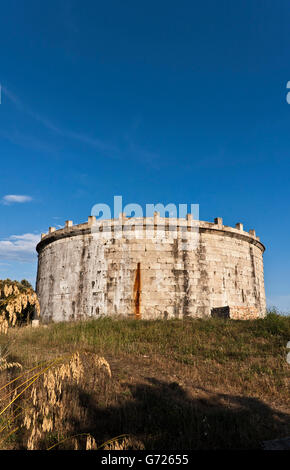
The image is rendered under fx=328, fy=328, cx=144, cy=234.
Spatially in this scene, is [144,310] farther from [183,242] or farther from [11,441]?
[11,441]

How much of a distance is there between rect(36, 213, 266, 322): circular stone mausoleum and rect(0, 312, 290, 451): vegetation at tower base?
405cm

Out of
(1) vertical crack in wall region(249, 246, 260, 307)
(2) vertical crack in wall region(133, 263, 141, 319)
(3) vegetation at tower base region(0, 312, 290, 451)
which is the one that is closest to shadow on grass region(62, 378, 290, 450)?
(3) vegetation at tower base region(0, 312, 290, 451)

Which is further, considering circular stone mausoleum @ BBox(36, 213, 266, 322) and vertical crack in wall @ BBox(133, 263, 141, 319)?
circular stone mausoleum @ BBox(36, 213, 266, 322)

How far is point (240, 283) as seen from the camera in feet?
57.5

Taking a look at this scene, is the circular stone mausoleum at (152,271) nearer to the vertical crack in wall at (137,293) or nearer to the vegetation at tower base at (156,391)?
the vertical crack in wall at (137,293)

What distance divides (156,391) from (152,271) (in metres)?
9.84

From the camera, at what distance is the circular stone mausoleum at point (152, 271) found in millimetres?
15828

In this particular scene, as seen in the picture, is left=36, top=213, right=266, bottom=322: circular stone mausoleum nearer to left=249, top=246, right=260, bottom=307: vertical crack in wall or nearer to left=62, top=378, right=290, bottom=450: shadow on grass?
left=249, top=246, right=260, bottom=307: vertical crack in wall

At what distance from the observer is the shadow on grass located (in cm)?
451

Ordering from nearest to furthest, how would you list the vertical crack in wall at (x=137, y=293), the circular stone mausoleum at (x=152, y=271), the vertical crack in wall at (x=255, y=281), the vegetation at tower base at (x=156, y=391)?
the vegetation at tower base at (x=156, y=391) → the vertical crack in wall at (x=137, y=293) → the circular stone mausoleum at (x=152, y=271) → the vertical crack in wall at (x=255, y=281)

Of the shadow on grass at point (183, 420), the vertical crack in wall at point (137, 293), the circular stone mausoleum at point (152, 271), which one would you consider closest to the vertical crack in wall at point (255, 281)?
the circular stone mausoleum at point (152, 271)

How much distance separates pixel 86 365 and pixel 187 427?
132 inches

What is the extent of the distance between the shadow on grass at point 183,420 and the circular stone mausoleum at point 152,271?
9.35 meters

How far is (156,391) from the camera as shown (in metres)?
6.25
